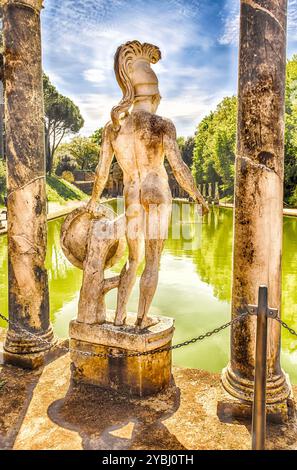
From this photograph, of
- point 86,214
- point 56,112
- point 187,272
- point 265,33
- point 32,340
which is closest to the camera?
point 265,33

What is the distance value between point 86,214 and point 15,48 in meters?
1.92

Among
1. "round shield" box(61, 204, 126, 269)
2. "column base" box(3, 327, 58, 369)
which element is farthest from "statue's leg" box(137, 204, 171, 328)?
"column base" box(3, 327, 58, 369)

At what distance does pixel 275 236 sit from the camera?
3.26 m

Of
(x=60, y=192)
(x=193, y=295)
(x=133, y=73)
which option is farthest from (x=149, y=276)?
(x=60, y=192)

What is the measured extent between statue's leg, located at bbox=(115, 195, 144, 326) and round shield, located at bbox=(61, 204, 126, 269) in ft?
0.62

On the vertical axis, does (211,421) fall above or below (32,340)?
below

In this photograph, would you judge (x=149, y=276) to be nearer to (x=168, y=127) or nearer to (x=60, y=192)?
(x=168, y=127)

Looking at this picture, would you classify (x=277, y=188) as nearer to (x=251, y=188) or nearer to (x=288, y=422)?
(x=251, y=188)

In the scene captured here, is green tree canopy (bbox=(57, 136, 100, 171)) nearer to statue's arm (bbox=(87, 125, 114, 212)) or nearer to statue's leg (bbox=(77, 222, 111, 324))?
statue's arm (bbox=(87, 125, 114, 212))

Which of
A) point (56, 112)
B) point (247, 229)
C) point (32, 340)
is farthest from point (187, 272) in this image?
point (56, 112)

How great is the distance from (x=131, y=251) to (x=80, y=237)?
1.82ft

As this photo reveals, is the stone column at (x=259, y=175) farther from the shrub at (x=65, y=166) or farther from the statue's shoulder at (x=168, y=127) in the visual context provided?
the shrub at (x=65, y=166)

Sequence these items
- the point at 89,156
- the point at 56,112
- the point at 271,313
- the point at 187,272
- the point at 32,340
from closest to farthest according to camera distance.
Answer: the point at 271,313 < the point at 32,340 < the point at 187,272 < the point at 56,112 < the point at 89,156

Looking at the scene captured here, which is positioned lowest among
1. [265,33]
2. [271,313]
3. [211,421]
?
[211,421]
